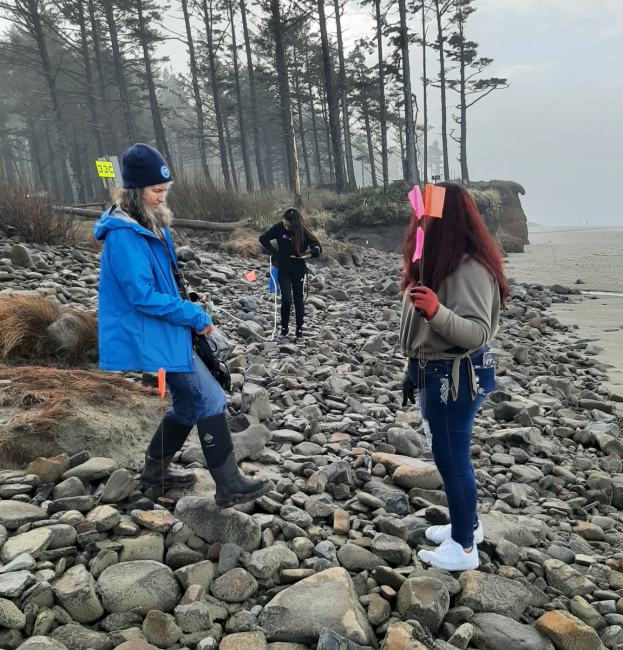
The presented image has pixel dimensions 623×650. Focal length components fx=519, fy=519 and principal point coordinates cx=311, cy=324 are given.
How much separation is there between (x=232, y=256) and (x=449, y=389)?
10.9m

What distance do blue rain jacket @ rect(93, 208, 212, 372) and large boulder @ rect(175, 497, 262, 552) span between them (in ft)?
2.52

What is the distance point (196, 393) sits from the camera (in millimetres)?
2533

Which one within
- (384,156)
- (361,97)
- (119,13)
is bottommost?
(384,156)

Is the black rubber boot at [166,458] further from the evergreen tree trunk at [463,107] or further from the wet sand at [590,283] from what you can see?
the evergreen tree trunk at [463,107]

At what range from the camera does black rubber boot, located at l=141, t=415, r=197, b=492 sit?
109 inches

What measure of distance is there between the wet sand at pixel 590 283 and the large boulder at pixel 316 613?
5024 millimetres

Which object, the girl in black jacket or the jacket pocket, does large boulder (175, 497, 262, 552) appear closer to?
the jacket pocket

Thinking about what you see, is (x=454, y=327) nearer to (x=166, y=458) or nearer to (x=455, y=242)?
(x=455, y=242)

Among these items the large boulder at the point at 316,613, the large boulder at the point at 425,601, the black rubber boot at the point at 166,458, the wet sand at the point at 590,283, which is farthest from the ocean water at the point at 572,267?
the large boulder at the point at 316,613

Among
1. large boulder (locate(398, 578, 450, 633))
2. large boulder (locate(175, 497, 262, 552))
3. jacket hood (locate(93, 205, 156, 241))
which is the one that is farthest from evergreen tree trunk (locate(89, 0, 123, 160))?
large boulder (locate(398, 578, 450, 633))

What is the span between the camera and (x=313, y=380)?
557 cm

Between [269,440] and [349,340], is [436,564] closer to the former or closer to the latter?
[269,440]

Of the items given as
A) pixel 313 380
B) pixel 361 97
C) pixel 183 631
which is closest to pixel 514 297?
pixel 313 380

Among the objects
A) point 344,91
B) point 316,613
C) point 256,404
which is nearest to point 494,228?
point 344,91
